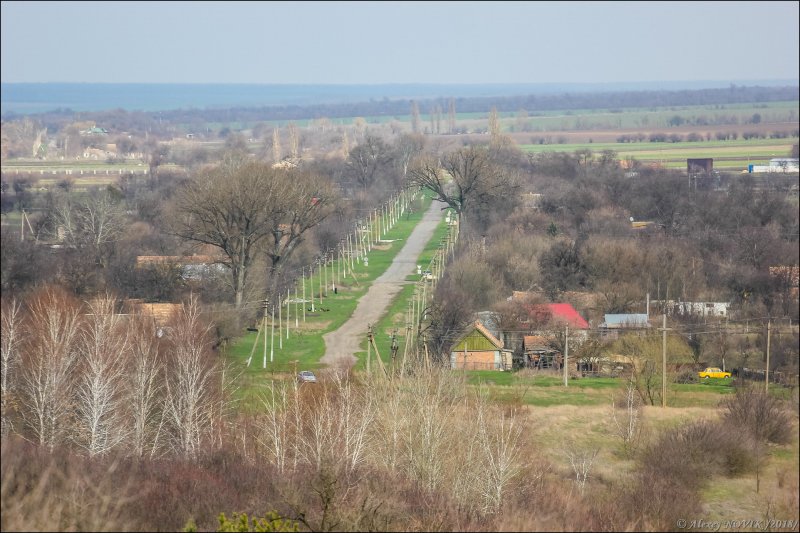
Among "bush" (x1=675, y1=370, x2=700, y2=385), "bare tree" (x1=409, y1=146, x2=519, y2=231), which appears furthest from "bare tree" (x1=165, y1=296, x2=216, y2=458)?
"bare tree" (x1=409, y1=146, x2=519, y2=231)

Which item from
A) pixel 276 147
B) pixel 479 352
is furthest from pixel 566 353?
pixel 276 147

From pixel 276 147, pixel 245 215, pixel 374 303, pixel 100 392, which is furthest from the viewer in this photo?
pixel 276 147

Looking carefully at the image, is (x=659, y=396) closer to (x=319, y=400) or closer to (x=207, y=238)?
(x=319, y=400)

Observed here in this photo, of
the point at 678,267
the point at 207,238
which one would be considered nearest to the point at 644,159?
the point at 678,267

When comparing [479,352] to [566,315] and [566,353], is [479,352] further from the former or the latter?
[566,353]

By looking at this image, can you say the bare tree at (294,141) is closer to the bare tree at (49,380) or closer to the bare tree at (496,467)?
the bare tree at (49,380)

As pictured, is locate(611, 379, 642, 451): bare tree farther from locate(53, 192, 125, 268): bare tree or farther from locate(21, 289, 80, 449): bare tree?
locate(53, 192, 125, 268): bare tree

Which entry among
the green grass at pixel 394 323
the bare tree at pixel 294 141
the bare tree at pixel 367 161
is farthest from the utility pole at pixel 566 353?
the bare tree at pixel 294 141
